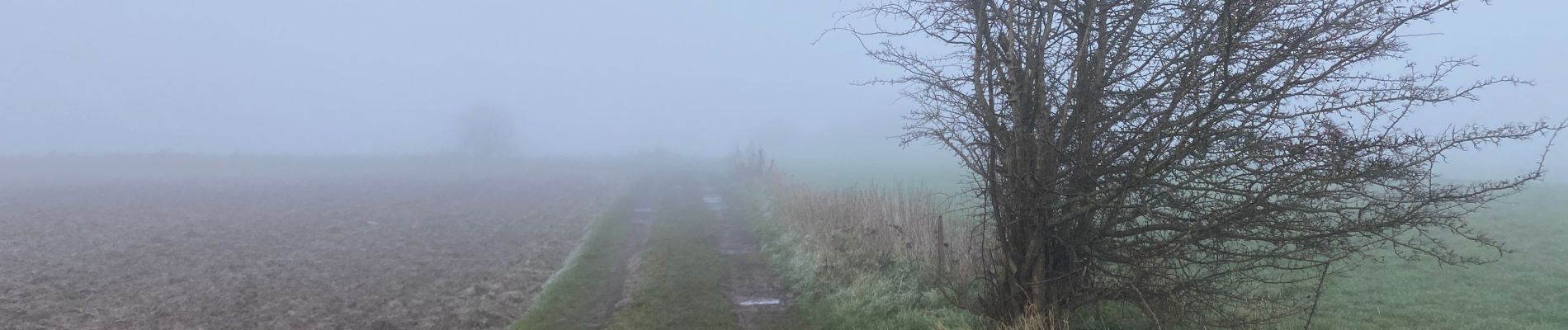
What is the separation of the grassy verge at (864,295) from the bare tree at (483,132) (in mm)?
70545

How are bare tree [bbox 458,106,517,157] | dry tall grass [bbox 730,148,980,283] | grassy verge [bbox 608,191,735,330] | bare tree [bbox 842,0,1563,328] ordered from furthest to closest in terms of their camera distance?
bare tree [bbox 458,106,517,157] < dry tall grass [bbox 730,148,980,283] < grassy verge [bbox 608,191,735,330] < bare tree [bbox 842,0,1563,328]

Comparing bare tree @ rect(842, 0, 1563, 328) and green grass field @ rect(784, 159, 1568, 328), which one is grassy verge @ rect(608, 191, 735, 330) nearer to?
bare tree @ rect(842, 0, 1563, 328)

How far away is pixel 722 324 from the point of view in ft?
36.1

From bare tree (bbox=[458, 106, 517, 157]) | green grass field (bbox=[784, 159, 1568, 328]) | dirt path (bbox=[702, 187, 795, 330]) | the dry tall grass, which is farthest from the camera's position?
bare tree (bbox=[458, 106, 517, 157])

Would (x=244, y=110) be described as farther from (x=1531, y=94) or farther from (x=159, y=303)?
(x=1531, y=94)

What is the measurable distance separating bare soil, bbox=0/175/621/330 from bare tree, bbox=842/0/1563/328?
6.74 metres

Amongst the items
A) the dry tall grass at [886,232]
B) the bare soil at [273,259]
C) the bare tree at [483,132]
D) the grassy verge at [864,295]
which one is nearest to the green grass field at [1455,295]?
the grassy verge at [864,295]

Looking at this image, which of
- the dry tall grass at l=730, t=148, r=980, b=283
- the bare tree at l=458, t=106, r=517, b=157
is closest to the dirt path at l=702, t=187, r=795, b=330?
the dry tall grass at l=730, t=148, r=980, b=283

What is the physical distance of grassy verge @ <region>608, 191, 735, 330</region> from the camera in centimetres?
1122

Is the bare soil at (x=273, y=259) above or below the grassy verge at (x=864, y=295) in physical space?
below

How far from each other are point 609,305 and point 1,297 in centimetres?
759

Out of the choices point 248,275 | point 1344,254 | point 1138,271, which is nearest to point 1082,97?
point 1138,271

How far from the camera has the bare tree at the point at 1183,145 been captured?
6.74m

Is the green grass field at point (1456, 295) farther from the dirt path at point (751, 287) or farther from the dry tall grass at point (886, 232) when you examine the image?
the dirt path at point (751, 287)
